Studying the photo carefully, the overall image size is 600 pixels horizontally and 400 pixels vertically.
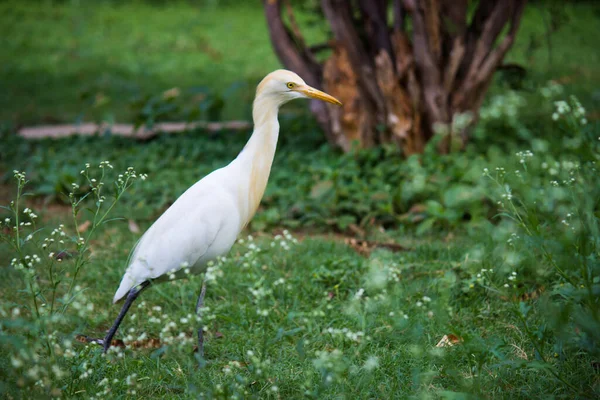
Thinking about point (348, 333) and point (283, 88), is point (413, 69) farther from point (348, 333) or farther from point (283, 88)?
point (348, 333)

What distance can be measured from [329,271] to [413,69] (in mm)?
2348

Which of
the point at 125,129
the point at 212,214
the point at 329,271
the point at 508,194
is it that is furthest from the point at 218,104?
the point at 508,194

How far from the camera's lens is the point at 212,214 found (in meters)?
2.85

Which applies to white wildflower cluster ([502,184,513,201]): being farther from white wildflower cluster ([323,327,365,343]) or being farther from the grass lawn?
white wildflower cluster ([323,327,365,343])

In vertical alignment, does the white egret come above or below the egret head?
below

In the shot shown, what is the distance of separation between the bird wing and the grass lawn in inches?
9.4

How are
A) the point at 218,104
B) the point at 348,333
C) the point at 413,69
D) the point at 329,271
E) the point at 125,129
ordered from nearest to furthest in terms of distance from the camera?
the point at 348,333 < the point at 329,271 < the point at 413,69 < the point at 218,104 < the point at 125,129

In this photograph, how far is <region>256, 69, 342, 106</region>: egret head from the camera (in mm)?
2951

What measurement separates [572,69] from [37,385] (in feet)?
29.5

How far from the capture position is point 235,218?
2.89m

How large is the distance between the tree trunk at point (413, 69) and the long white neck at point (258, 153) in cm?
244

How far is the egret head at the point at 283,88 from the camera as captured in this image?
295 cm

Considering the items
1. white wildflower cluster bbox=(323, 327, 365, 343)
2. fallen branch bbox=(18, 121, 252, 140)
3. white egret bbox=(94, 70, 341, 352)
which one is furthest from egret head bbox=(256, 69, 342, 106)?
fallen branch bbox=(18, 121, 252, 140)

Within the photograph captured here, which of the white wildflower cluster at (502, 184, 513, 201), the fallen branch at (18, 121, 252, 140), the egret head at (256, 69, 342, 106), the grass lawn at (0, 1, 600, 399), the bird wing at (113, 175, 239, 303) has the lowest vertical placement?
the fallen branch at (18, 121, 252, 140)
